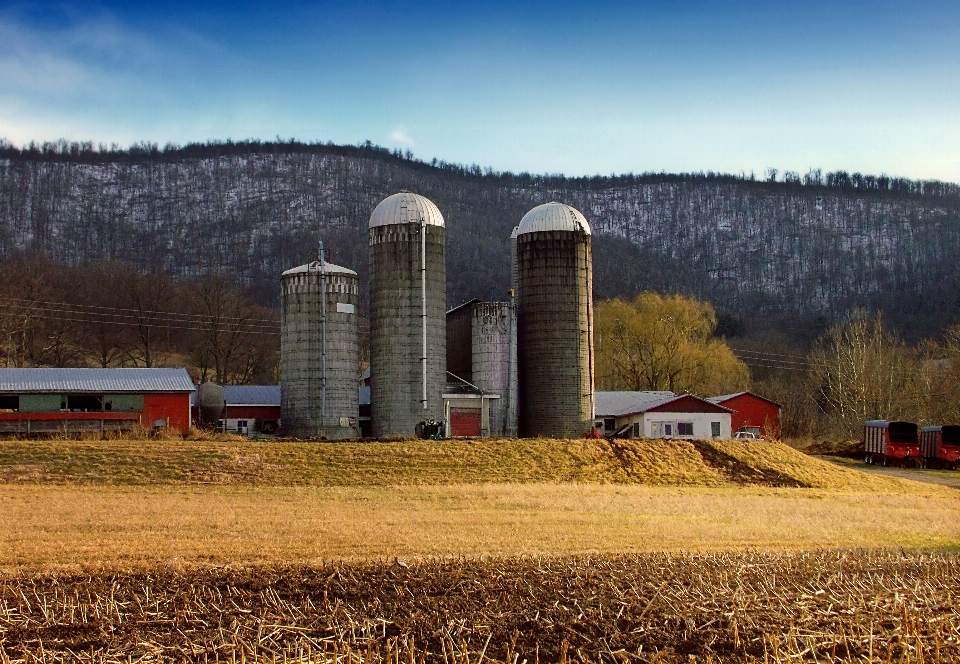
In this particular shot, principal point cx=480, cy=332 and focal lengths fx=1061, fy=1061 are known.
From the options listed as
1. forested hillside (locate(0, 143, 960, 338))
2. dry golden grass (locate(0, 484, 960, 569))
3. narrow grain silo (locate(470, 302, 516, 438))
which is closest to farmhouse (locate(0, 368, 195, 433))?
narrow grain silo (locate(470, 302, 516, 438))

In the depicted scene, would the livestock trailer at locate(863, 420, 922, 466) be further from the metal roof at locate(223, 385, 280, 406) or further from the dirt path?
the metal roof at locate(223, 385, 280, 406)

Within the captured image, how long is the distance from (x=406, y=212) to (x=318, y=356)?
24.6 feet

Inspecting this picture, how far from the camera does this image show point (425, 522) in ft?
81.6

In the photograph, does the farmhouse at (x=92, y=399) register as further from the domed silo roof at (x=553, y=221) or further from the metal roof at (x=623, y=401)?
the metal roof at (x=623, y=401)

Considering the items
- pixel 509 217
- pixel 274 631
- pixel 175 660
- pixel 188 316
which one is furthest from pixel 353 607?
pixel 509 217

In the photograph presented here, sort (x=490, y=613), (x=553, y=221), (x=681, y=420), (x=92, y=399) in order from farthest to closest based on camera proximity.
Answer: (x=681, y=420) < (x=553, y=221) < (x=92, y=399) < (x=490, y=613)

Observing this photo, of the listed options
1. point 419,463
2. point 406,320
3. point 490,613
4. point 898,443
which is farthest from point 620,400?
point 490,613

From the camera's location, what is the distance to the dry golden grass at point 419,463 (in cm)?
3459

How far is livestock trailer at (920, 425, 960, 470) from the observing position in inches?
2052

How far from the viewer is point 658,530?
80.9ft

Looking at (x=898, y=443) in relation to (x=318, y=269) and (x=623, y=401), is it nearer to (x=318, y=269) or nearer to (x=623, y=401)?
(x=623, y=401)

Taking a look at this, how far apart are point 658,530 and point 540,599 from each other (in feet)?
34.0

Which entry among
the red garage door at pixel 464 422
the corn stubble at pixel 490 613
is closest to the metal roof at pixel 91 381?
the red garage door at pixel 464 422

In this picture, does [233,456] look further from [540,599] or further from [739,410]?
[739,410]
